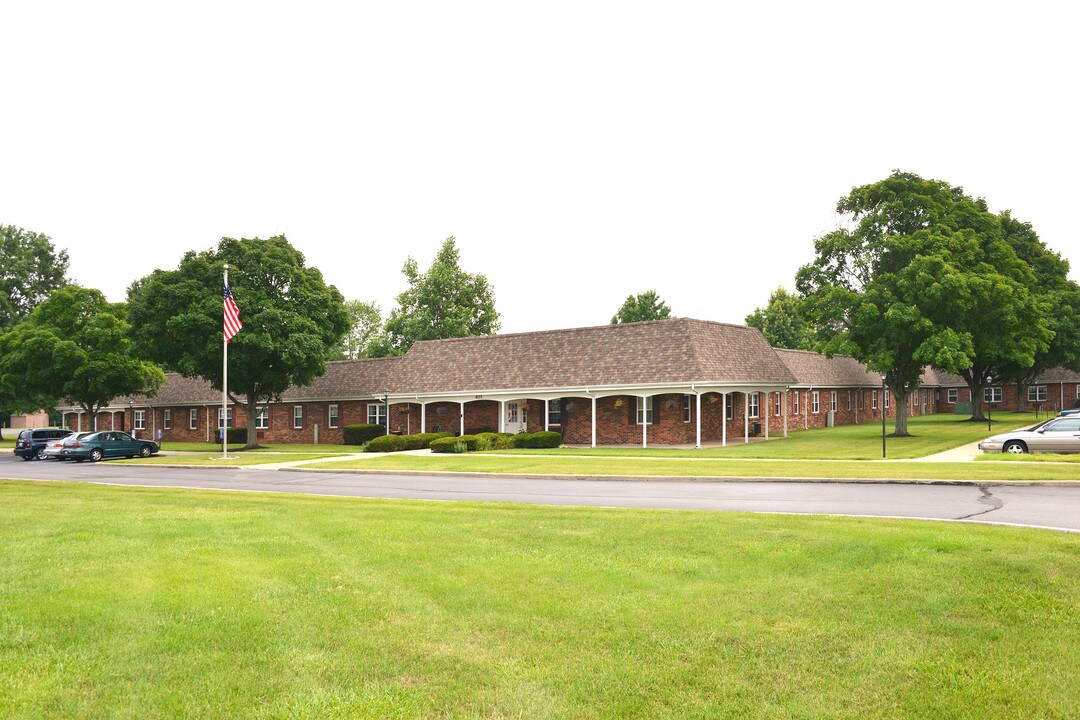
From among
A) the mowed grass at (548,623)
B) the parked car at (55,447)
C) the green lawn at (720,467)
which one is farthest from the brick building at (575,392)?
the mowed grass at (548,623)

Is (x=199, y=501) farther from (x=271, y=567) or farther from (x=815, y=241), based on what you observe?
(x=815, y=241)

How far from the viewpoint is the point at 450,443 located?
37.8 metres

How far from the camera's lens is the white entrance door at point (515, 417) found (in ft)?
147

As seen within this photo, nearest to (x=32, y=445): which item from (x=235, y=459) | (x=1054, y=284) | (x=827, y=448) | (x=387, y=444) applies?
(x=235, y=459)

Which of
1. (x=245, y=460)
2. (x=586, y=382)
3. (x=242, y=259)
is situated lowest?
(x=245, y=460)

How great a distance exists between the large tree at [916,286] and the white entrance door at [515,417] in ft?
51.8

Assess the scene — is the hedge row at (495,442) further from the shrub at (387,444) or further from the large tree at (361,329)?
the large tree at (361,329)

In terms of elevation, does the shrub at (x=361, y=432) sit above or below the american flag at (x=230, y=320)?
below

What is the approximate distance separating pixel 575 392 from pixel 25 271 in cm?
6783

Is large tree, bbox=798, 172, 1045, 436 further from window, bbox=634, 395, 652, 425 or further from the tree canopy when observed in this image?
the tree canopy

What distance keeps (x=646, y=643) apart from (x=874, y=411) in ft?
206

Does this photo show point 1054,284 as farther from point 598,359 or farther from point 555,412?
point 555,412

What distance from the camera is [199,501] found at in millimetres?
18250

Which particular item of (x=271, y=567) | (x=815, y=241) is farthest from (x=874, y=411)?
(x=271, y=567)
